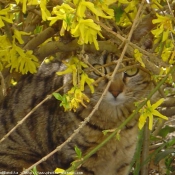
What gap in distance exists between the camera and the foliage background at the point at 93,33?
5.10 feet

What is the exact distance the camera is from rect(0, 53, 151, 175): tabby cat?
8.44 feet

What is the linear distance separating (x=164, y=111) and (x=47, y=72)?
76 cm

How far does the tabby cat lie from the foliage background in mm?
123

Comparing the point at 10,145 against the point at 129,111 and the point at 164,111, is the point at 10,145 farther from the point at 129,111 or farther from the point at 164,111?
the point at 164,111

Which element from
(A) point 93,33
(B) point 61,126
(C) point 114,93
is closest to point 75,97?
(A) point 93,33

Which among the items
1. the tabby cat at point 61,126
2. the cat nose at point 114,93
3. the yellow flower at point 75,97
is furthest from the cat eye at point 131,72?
the yellow flower at point 75,97

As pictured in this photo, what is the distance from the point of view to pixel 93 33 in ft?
5.16

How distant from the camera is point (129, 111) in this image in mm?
2725

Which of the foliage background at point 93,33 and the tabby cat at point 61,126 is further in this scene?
the tabby cat at point 61,126

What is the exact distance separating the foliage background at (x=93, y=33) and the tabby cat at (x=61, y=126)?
123 millimetres

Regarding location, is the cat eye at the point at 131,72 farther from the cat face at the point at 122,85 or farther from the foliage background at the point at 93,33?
the foliage background at the point at 93,33

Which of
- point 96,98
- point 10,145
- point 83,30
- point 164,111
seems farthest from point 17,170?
point 83,30

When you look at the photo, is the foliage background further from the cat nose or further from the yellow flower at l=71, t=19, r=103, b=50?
the cat nose

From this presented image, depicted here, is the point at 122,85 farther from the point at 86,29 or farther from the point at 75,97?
the point at 86,29
